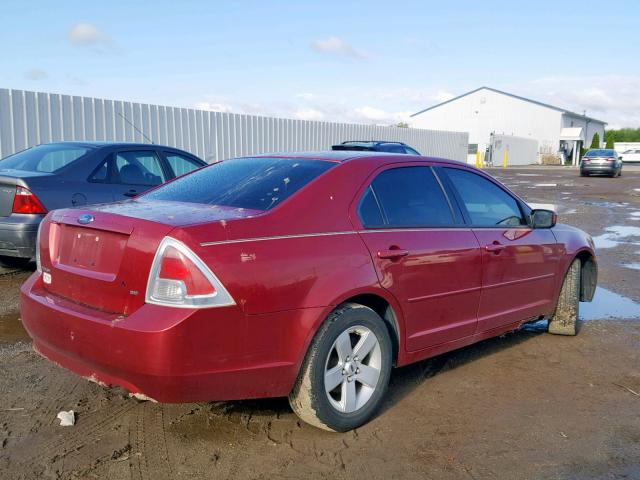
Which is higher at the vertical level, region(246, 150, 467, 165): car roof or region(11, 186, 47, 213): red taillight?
region(246, 150, 467, 165): car roof

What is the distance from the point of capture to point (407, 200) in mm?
3984

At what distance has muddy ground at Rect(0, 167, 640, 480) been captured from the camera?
309 cm

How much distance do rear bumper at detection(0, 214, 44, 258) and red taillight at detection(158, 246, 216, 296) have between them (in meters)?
3.98

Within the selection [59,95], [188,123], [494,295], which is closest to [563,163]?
[188,123]

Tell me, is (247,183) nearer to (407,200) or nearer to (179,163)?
(407,200)

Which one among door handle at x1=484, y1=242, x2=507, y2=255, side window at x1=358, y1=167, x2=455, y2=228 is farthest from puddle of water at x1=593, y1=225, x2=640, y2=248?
side window at x1=358, y1=167, x2=455, y2=228

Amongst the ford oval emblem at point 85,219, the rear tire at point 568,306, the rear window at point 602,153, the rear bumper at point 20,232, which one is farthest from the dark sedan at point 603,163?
the ford oval emblem at point 85,219

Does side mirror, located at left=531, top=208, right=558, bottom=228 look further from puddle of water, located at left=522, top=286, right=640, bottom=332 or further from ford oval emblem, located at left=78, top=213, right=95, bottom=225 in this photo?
ford oval emblem, located at left=78, top=213, right=95, bottom=225

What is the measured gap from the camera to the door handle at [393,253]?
355 cm

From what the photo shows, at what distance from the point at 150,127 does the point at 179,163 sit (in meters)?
7.17

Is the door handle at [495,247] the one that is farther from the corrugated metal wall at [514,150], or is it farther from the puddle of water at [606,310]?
the corrugated metal wall at [514,150]

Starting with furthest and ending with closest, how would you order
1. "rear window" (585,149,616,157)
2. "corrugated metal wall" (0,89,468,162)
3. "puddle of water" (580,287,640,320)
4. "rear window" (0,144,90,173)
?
1. "rear window" (585,149,616,157)
2. "corrugated metal wall" (0,89,468,162)
3. "rear window" (0,144,90,173)
4. "puddle of water" (580,287,640,320)

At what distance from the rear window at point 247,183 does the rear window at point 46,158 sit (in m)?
3.17

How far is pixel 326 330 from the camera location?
10.7 feet
